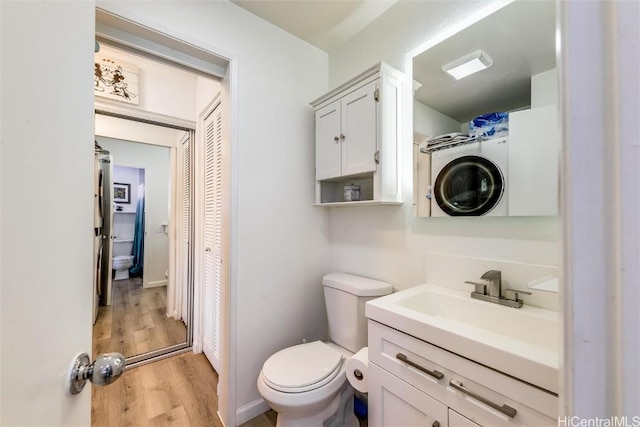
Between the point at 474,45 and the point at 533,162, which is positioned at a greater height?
the point at 474,45

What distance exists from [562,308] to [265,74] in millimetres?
1763

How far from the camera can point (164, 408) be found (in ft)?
5.24

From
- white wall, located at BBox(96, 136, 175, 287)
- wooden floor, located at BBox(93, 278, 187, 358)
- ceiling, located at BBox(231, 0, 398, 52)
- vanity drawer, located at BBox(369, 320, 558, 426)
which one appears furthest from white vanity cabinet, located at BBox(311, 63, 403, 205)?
white wall, located at BBox(96, 136, 175, 287)

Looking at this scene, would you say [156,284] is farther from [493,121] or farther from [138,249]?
[493,121]

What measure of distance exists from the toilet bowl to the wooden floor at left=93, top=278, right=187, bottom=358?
87 millimetres

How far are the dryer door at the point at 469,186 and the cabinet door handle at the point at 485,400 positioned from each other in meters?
0.71

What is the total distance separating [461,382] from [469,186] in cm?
82

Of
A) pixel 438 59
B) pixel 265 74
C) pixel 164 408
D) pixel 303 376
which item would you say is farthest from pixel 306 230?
pixel 164 408

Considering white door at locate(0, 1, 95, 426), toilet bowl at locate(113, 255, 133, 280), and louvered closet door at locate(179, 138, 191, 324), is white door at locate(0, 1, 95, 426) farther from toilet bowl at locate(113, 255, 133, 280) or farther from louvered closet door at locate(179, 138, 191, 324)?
toilet bowl at locate(113, 255, 133, 280)

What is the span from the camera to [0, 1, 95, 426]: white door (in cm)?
33

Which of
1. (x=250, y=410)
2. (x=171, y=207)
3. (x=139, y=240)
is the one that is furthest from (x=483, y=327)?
(x=139, y=240)

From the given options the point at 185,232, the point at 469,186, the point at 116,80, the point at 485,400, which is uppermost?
the point at 116,80

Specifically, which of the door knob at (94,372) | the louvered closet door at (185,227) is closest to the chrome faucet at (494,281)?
the door knob at (94,372)

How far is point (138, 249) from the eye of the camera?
11.0 ft
